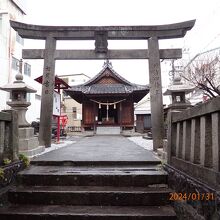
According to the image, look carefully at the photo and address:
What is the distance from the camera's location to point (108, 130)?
2466 centimetres

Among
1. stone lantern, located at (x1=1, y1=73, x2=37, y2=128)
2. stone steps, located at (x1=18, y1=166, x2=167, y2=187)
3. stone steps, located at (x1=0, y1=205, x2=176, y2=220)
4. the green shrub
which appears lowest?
stone steps, located at (x1=0, y1=205, x2=176, y2=220)

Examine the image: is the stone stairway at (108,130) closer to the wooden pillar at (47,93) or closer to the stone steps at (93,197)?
the wooden pillar at (47,93)

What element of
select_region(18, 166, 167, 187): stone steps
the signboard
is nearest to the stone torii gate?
the signboard

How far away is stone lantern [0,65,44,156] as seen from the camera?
256 inches

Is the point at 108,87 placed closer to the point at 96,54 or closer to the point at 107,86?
the point at 107,86

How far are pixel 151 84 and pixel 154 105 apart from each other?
0.82 meters

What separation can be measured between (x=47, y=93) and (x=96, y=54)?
2498 millimetres

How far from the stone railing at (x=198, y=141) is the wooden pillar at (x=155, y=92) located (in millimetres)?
3502

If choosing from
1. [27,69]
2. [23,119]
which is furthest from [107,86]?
[23,119]

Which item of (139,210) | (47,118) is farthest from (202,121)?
(47,118)

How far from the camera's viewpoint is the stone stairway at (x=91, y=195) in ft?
12.0

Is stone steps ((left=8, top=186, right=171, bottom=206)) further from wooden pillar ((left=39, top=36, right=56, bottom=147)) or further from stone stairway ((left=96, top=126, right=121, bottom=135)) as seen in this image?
stone stairway ((left=96, top=126, right=121, bottom=135))

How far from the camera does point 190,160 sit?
12.7 ft

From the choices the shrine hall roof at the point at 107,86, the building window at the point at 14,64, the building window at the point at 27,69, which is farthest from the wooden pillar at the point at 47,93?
the building window at the point at 27,69
